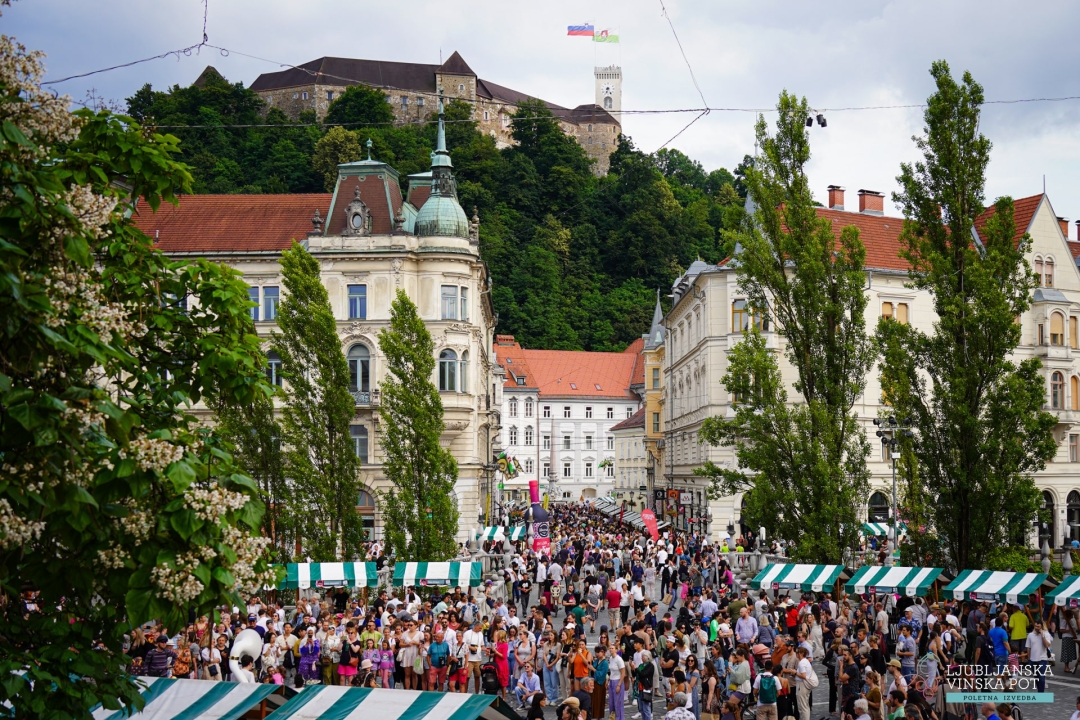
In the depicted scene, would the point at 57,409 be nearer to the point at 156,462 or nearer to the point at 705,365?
the point at 156,462

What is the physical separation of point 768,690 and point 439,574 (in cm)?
1266

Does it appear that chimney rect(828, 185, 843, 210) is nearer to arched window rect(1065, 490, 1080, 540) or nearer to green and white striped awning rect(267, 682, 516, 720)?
arched window rect(1065, 490, 1080, 540)

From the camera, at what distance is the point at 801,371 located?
31000mm

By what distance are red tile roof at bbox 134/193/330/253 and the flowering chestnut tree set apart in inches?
1634

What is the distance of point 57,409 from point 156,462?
73 centimetres

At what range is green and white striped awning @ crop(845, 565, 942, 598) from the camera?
24625mm

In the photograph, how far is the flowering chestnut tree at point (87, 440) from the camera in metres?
6.86

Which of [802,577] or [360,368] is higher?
[360,368]

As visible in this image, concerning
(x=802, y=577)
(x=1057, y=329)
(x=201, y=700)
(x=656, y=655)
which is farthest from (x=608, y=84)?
(x=201, y=700)

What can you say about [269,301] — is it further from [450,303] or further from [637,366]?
[637,366]

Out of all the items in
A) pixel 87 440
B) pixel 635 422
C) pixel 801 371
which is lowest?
pixel 87 440

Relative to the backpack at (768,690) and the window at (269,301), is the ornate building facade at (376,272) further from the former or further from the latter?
the backpack at (768,690)

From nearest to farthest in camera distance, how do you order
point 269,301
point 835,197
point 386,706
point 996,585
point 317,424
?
point 386,706
point 996,585
point 317,424
point 269,301
point 835,197

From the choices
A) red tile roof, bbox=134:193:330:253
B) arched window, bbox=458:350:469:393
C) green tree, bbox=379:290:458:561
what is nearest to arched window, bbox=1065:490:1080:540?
arched window, bbox=458:350:469:393
